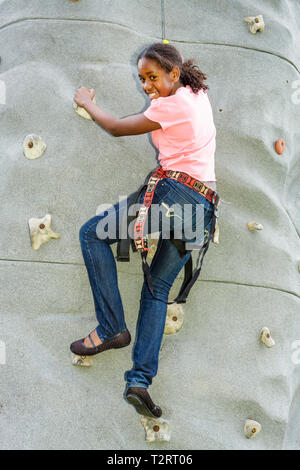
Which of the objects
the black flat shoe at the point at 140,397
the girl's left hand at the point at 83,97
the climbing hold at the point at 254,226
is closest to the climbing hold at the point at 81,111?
the girl's left hand at the point at 83,97

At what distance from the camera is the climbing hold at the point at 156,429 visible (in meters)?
2.80

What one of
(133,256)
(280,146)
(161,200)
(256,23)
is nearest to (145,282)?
(161,200)

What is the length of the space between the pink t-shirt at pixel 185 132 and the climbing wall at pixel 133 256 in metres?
0.80

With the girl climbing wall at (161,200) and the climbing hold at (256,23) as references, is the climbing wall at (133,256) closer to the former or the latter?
the climbing hold at (256,23)

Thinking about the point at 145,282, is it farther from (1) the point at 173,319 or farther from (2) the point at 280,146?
(2) the point at 280,146

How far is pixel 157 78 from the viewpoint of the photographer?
2225 mm

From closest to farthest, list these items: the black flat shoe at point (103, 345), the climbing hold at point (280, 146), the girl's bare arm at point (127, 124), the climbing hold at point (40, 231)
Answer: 1. the girl's bare arm at point (127, 124)
2. the black flat shoe at point (103, 345)
3. the climbing hold at point (40, 231)
4. the climbing hold at point (280, 146)

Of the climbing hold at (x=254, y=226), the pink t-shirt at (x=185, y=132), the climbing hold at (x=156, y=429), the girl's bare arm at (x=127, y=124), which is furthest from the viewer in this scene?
the climbing hold at (x=254, y=226)

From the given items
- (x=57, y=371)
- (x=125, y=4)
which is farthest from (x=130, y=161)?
(x=57, y=371)

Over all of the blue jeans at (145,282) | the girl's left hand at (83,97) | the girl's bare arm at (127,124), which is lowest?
the blue jeans at (145,282)

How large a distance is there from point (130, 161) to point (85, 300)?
96 centimetres

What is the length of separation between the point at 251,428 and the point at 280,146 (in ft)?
6.46

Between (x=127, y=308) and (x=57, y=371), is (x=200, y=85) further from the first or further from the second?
(x=57, y=371)

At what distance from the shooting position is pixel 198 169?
7.62ft
